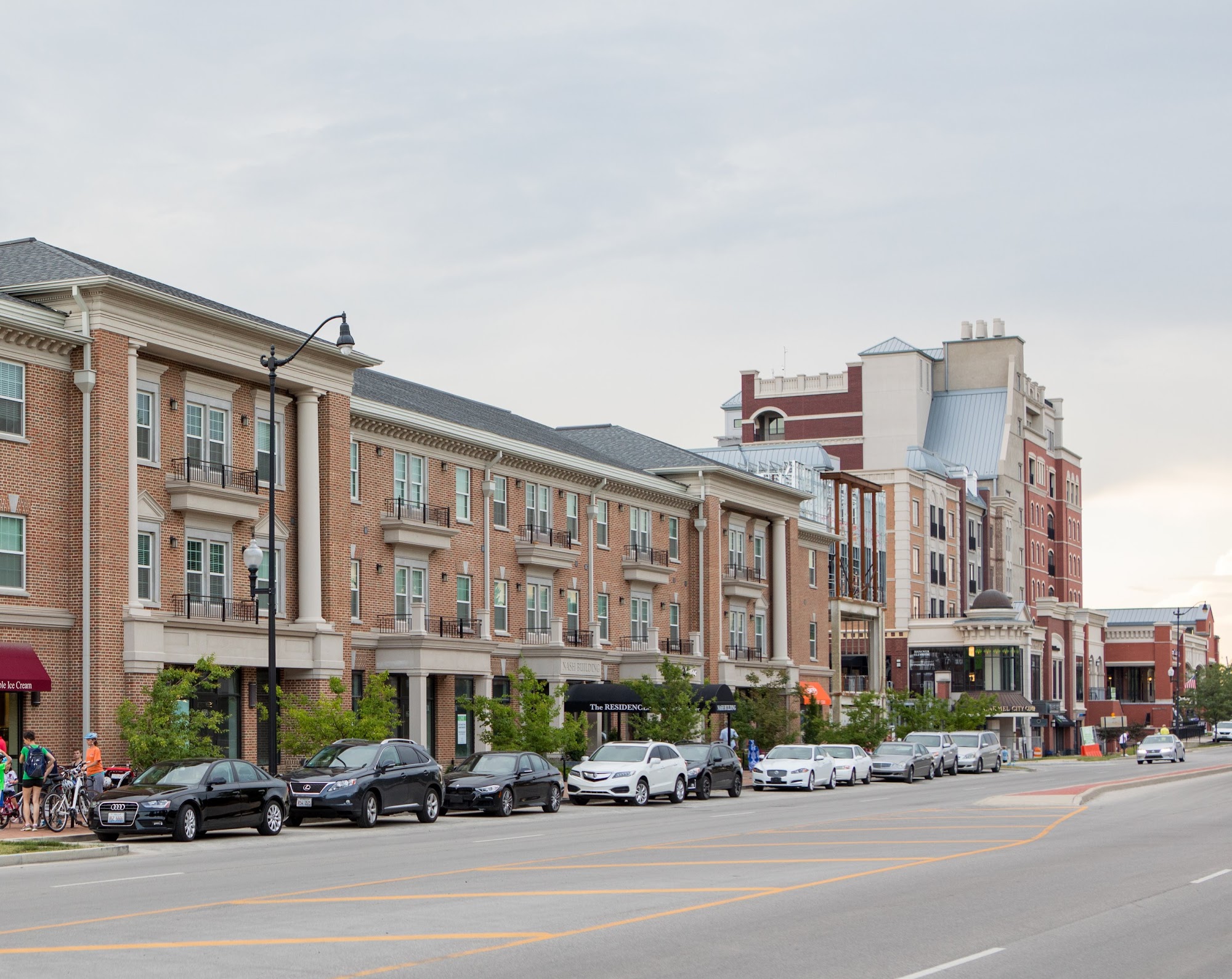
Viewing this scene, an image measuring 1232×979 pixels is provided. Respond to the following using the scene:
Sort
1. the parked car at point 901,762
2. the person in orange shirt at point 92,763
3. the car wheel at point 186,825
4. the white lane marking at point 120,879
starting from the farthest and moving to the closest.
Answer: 1. the parked car at point 901,762
2. the person in orange shirt at point 92,763
3. the car wheel at point 186,825
4. the white lane marking at point 120,879

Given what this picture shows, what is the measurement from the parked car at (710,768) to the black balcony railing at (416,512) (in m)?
10.2

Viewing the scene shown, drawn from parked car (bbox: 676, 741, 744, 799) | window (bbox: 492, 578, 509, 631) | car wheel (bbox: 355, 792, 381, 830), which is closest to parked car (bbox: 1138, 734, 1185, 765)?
window (bbox: 492, 578, 509, 631)

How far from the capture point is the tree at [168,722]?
119 ft

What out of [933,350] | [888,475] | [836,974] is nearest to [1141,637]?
[933,350]

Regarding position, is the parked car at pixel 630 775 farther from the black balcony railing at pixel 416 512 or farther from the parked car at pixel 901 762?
the parked car at pixel 901 762

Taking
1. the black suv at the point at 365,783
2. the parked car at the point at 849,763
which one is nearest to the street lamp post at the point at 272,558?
the black suv at the point at 365,783

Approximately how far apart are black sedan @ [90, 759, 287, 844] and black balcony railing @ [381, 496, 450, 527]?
18.7 meters

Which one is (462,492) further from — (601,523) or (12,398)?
(12,398)

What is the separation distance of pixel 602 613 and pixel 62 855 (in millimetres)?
36581

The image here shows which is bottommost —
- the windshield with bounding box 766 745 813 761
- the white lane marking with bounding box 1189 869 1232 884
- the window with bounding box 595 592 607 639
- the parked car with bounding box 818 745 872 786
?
the parked car with bounding box 818 745 872 786

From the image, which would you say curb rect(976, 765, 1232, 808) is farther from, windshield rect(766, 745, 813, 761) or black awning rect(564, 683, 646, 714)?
black awning rect(564, 683, 646, 714)

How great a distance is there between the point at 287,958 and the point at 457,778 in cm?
2500

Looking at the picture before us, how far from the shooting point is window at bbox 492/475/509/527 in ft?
181

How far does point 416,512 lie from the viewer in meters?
50.6
